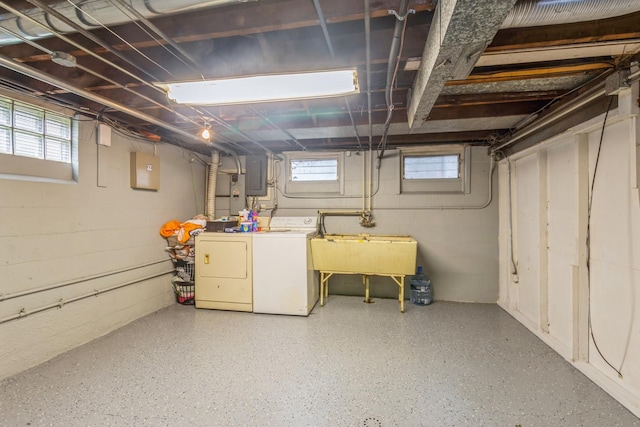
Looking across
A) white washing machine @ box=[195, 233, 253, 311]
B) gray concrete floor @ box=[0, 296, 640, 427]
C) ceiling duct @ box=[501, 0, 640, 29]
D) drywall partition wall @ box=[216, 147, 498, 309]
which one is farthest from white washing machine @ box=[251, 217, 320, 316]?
ceiling duct @ box=[501, 0, 640, 29]

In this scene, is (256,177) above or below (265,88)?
below

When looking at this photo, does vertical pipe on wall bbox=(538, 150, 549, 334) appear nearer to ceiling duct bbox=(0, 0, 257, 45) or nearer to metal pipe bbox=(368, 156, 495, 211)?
metal pipe bbox=(368, 156, 495, 211)

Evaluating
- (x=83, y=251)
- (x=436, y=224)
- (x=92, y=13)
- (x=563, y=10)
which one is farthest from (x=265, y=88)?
(x=436, y=224)

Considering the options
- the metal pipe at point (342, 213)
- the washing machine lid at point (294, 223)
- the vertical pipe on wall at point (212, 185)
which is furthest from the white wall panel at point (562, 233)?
the vertical pipe on wall at point (212, 185)

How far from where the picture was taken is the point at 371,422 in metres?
1.67

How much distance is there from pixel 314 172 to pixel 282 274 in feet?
5.54

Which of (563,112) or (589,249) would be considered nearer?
(589,249)

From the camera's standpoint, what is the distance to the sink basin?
10.9ft

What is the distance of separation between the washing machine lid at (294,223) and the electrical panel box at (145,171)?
159 cm

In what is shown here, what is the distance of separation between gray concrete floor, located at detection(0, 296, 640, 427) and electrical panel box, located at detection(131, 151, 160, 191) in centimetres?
157

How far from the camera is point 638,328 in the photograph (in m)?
1.75

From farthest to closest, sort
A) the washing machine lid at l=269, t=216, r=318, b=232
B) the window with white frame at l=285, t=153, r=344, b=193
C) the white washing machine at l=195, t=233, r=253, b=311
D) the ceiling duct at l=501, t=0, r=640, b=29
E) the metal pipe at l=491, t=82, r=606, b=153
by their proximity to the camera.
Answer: the window with white frame at l=285, t=153, r=344, b=193, the washing machine lid at l=269, t=216, r=318, b=232, the white washing machine at l=195, t=233, r=253, b=311, the metal pipe at l=491, t=82, r=606, b=153, the ceiling duct at l=501, t=0, r=640, b=29

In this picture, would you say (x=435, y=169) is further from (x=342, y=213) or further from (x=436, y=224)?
(x=342, y=213)

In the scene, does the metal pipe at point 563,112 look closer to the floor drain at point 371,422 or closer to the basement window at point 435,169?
the basement window at point 435,169
